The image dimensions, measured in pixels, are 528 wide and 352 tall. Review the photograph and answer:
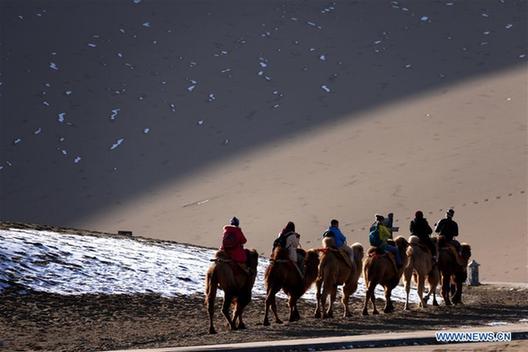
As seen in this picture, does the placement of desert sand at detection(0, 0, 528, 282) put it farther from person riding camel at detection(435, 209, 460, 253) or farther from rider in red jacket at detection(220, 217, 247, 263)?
rider in red jacket at detection(220, 217, 247, 263)

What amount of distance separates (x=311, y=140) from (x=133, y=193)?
8081 millimetres

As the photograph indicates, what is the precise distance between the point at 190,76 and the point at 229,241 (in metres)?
49.3

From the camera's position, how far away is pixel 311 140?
63312mm

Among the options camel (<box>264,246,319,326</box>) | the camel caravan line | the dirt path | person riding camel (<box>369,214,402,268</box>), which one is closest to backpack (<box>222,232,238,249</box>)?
the camel caravan line

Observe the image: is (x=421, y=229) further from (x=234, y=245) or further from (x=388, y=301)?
(x=234, y=245)

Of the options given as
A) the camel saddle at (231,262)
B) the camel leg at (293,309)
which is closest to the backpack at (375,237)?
the camel leg at (293,309)

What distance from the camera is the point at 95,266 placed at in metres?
30.2

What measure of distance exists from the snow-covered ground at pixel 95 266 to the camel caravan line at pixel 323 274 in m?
2.68

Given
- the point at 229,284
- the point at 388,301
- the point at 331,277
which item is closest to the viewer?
the point at 229,284

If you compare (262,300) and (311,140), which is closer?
(262,300)

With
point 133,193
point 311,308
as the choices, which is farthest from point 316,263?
point 133,193

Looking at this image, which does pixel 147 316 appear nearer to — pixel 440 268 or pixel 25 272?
pixel 25 272

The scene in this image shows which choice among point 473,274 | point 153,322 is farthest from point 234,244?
point 473,274

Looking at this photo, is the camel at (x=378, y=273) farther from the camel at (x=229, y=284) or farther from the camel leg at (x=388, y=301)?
the camel at (x=229, y=284)
